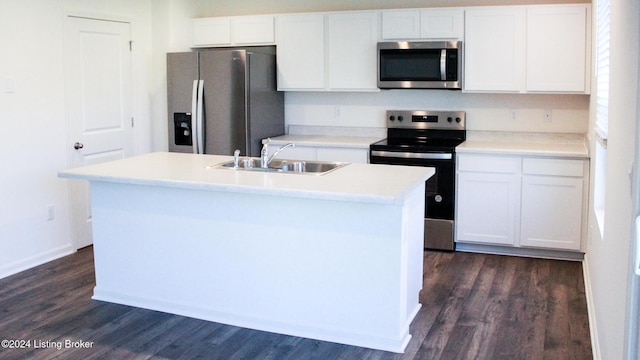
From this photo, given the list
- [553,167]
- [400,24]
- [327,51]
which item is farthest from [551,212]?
[327,51]

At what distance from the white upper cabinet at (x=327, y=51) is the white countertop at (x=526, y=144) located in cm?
99

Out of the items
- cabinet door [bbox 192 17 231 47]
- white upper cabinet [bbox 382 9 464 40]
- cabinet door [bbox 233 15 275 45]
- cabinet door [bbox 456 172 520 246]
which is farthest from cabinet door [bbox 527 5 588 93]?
cabinet door [bbox 192 17 231 47]

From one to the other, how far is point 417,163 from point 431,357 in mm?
2205

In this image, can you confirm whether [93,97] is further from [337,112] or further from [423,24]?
[423,24]

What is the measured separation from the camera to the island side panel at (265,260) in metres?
3.53

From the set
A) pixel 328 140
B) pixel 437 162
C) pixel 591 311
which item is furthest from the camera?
pixel 328 140

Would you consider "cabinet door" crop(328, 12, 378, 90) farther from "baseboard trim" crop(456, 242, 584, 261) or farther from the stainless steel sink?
the stainless steel sink

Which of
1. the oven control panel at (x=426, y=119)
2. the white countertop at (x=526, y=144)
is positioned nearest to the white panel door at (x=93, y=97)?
the oven control panel at (x=426, y=119)

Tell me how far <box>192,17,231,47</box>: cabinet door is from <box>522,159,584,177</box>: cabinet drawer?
9.39ft

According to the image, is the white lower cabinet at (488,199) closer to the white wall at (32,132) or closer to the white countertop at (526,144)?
the white countertop at (526,144)

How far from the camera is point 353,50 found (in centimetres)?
579

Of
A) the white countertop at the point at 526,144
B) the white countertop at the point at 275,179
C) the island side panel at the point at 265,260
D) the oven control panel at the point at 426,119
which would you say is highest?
the oven control panel at the point at 426,119

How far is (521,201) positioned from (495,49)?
1194 mm

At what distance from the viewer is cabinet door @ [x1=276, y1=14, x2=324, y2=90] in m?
5.90
